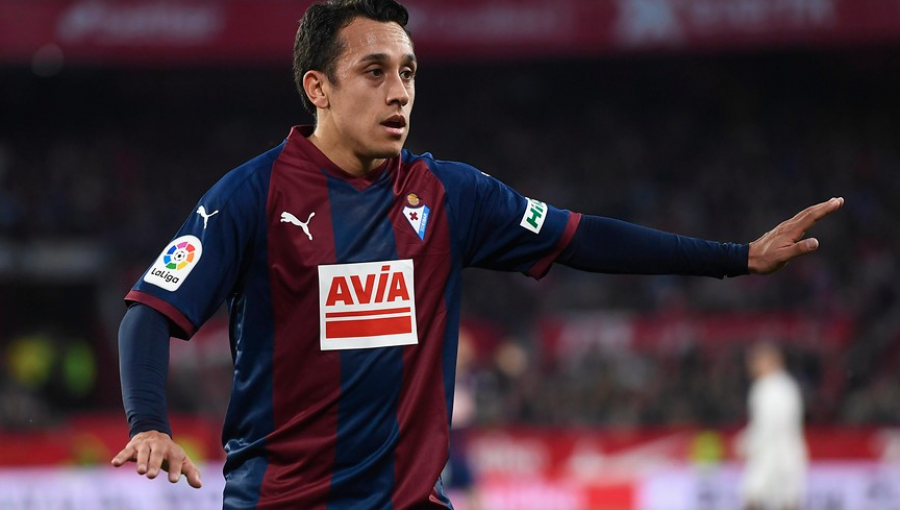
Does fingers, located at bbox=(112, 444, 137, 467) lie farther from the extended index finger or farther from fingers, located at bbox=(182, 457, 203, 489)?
the extended index finger

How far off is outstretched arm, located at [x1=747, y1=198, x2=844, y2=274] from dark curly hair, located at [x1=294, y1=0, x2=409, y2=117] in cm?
108

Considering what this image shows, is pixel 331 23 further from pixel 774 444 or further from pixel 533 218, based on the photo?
pixel 774 444

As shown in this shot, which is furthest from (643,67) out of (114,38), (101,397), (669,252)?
(669,252)

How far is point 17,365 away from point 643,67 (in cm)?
1013

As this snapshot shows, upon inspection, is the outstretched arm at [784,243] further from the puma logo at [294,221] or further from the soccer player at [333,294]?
the puma logo at [294,221]

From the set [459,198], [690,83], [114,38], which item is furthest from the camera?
[690,83]

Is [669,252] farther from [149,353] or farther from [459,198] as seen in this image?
[149,353]

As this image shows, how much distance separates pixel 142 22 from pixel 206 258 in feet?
49.3

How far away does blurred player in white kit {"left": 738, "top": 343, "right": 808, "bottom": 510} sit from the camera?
12227mm

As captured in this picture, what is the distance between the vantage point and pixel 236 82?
68.8 feet

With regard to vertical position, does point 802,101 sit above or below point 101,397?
above

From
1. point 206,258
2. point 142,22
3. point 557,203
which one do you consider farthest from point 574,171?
point 206,258

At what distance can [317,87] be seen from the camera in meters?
3.29

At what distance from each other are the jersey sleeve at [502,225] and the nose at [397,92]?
257 millimetres
